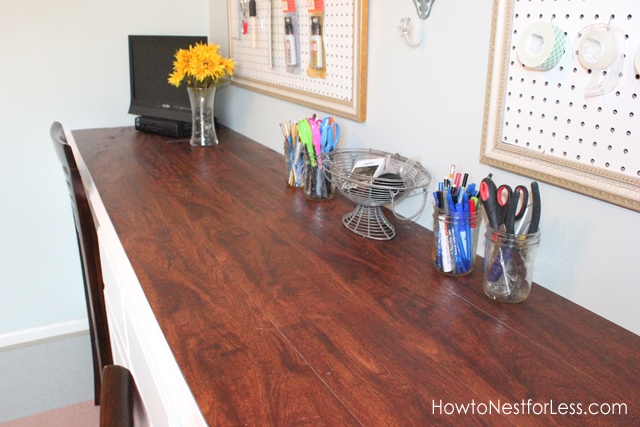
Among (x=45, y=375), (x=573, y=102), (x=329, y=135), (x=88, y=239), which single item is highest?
(x=573, y=102)

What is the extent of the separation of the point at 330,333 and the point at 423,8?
66cm

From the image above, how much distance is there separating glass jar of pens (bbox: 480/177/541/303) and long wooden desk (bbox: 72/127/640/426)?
0.03 m

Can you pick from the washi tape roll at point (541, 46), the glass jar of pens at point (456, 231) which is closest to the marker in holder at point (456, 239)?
the glass jar of pens at point (456, 231)

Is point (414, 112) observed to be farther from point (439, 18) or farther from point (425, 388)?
point (425, 388)

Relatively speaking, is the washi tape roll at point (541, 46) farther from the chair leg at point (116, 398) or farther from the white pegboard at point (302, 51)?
the chair leg at point (116, 398)

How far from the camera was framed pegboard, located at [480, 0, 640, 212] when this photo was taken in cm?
74

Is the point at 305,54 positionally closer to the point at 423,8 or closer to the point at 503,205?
the point at 423,8

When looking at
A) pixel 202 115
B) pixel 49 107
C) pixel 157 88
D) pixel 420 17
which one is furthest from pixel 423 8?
pixel 49 107

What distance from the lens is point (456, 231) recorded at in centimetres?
92

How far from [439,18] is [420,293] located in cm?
52

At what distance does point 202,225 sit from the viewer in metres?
1.18

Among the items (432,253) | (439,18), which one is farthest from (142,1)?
(432,253)

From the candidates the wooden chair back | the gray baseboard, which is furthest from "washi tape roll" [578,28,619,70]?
the gray baseboard

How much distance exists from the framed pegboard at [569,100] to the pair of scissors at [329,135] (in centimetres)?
43
